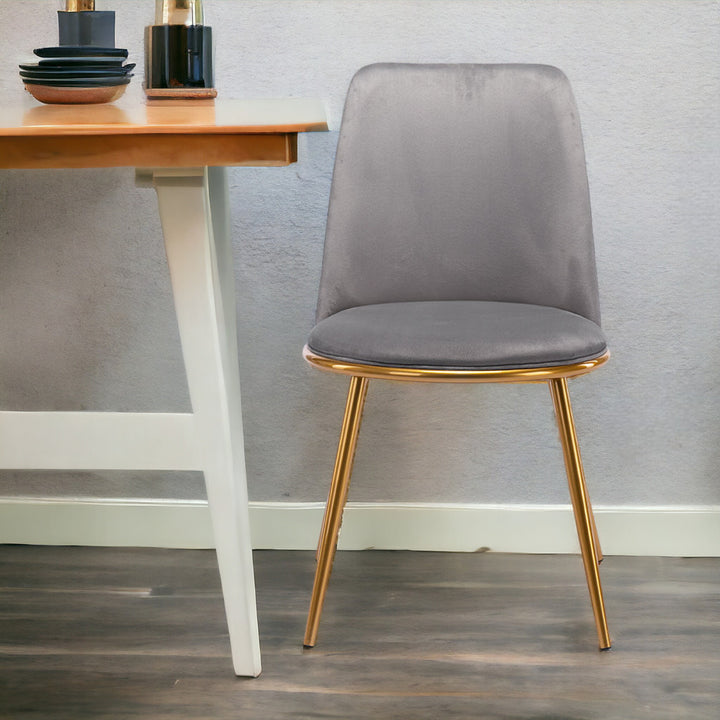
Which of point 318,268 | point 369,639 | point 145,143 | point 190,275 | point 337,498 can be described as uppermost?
point 145,143

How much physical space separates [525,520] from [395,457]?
278mm

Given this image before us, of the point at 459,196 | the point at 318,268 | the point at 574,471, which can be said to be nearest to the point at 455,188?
the point at 459,196

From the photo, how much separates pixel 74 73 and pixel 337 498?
0.71 metres

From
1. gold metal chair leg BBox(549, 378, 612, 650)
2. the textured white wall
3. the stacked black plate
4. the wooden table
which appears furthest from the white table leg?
gold metal chair leg BBox(549, 378, 612, 650)

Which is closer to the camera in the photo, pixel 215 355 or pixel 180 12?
pixel 215 355

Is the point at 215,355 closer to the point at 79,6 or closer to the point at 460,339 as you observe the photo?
the point at 460,339

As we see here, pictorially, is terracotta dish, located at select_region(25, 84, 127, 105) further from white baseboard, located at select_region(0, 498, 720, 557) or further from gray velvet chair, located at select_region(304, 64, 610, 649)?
white baseboard, located at select_region(0, 498, 720, 557)

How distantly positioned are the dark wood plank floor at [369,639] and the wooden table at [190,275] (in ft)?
0.41

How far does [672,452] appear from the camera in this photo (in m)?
1.77

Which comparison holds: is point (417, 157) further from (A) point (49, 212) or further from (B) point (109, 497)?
(B) point (109, 497)

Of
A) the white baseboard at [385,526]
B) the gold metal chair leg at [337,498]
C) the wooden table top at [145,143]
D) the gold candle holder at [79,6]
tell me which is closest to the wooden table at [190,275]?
the wooden table top at [145,143]

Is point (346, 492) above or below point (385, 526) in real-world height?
above

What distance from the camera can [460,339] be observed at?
1.22 meters

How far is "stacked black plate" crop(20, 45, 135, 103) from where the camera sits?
4.21 feet
